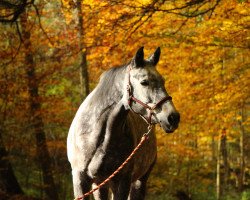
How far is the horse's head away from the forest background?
2.11 meters

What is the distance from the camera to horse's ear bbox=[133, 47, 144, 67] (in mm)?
3617

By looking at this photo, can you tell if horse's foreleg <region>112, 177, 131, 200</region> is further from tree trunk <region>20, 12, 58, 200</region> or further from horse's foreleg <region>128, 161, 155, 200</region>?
tree trunk <region>20, 12, 58, 200</region>

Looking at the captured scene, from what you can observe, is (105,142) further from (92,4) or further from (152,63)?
(92,4)

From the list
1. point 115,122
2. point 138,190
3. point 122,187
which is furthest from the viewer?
point 138,190

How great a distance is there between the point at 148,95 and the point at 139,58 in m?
0.39

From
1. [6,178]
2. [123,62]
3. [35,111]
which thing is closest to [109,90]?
[123,62]

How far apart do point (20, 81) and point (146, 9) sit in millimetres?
7344

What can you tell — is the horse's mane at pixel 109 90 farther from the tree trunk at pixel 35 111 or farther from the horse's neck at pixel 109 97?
the tree trunk at pixel 35 111

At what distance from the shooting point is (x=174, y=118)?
335 centimetres

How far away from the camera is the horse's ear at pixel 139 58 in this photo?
3617 mm

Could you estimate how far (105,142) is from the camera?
3.97 metres

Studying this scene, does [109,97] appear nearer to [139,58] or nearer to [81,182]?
[139,58]

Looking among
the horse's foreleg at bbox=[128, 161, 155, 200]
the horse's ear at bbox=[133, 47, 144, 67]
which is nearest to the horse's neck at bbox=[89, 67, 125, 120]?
the horse's ear at bbox=[133, 47, 144, 67]

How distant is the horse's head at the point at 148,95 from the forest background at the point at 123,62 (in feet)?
6.93
